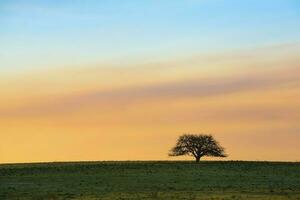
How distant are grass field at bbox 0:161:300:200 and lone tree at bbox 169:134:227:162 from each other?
10.6 metres

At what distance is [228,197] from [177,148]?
59767mm

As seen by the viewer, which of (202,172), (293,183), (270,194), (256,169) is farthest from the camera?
(256,169)

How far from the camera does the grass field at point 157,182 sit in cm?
5216

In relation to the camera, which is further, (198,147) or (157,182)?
(198,147)

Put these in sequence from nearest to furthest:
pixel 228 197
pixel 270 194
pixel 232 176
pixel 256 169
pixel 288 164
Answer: pixel 228 197 < pixel 270 194 < pixel 232 176 < pixel 256 169 < pixel 288 164

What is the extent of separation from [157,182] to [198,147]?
43554 mm

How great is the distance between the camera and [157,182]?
213 feet

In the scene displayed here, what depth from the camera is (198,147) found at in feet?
355

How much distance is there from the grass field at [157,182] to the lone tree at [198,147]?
418 inches

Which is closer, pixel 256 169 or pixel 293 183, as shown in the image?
pixel 293 183

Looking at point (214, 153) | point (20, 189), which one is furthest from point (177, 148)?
point (20, 189)

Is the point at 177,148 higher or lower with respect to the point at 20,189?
higher

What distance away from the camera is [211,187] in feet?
193

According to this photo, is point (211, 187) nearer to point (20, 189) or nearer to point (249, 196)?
point (249, 196)
